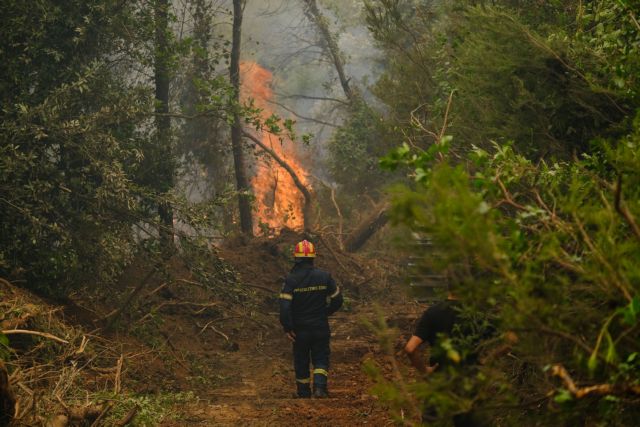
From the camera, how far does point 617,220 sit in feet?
14.3

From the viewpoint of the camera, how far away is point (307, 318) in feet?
32.9

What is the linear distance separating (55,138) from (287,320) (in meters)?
4.95

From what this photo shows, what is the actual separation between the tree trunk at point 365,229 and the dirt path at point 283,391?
16.9 ft

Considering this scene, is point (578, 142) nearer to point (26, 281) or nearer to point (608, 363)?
point (608, 363)

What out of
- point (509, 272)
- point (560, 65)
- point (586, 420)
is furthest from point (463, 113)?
point (509, 272)

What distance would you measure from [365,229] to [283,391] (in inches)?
Answer: 394

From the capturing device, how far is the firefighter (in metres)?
9.98

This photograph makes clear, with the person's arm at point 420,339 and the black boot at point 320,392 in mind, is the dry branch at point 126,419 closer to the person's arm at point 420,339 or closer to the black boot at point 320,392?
the person's arm at point 420,339

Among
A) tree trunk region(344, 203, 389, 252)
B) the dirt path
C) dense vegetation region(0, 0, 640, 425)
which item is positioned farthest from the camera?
tree trunk region(344, 203, 389, 252)

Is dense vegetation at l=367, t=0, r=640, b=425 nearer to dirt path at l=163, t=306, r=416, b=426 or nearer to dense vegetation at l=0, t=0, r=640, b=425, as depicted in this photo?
dense vegetation at l=0, t=0, r=640, b=425

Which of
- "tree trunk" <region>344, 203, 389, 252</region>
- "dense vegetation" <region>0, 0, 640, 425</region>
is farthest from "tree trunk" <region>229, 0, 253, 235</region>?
"tree trunk" <region>344, 203, 389, 252</region>

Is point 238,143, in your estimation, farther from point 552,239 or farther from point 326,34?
point 552,239

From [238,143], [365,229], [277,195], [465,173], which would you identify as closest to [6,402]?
[465,173]

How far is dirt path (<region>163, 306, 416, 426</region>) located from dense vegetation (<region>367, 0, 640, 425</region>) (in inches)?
92.3
